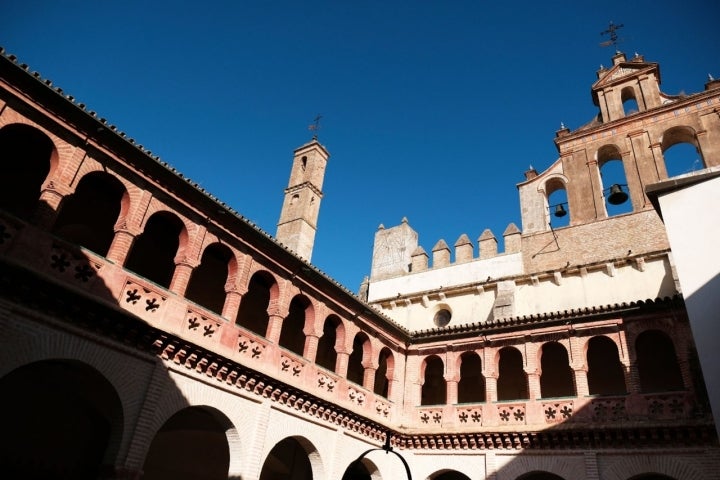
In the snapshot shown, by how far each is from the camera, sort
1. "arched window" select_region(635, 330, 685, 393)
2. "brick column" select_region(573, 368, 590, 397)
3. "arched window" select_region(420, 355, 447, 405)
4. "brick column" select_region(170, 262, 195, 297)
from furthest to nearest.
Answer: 1. "arched window" select_region(420, 355, 447, 405)
2. "arched window" select_region(635, 330, 685, 393)
3. "brick column" select_region(573, 368, 590, 397)
4. "brick column" select_region(170, 262, 195, 297)

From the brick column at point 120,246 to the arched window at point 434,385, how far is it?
39.4ft

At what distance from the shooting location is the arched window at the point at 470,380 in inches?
744

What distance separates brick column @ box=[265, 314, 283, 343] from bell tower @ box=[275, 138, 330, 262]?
26.6ft

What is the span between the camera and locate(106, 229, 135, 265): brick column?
10547mm

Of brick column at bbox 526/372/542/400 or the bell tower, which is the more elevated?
the bell tower

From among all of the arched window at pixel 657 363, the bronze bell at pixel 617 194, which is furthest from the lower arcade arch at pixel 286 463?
the bronze bell at pixel 617 194

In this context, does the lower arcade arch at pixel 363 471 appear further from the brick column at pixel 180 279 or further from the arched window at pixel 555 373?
the brick column at pixel 180 279

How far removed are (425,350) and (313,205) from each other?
8.54 meters

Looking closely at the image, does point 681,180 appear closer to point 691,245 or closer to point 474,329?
point 691,245

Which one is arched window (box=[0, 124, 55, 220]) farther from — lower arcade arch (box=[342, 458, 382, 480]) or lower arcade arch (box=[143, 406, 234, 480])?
lower arcade arch (box=[342, 458, 382, 480])

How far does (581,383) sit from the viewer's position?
15289 mm

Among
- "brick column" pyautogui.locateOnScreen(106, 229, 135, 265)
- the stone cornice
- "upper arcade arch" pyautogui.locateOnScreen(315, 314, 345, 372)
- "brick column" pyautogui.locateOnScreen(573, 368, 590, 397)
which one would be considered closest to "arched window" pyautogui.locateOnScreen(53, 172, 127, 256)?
"brick column" pyautogui.locateOnScreen(106, 229, 135, 265)

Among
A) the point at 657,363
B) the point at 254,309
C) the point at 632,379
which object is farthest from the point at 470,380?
the point at 254,309

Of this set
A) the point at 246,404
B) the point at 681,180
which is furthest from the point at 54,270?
the point at 681,180
